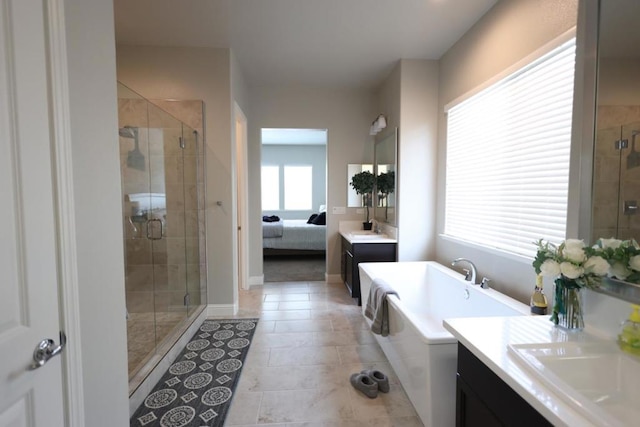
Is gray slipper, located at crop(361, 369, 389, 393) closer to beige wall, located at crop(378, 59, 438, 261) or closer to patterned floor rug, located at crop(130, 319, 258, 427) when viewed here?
patterned floor rug, located at crop(130, 319, 258, 427)

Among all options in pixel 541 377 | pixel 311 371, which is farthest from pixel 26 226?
pixel 311 371

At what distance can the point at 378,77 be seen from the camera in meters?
3.87

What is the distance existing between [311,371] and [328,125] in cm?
324

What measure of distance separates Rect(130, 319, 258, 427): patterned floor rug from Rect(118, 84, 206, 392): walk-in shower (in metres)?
0.23

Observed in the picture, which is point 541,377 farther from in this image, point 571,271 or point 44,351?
point 44,351

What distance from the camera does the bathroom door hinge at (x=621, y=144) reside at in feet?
3.87

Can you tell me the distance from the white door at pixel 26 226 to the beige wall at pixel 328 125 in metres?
3.34

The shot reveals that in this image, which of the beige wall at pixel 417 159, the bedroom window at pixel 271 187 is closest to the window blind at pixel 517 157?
the beige wall at pixel 417 159

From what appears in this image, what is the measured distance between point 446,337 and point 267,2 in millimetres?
2724

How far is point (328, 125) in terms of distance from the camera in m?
4.30

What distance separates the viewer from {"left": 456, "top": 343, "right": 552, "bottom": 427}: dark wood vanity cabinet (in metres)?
0.91

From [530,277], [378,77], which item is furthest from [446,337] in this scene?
[378,77]

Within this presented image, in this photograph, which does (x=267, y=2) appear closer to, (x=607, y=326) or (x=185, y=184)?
(x=185, y=184)

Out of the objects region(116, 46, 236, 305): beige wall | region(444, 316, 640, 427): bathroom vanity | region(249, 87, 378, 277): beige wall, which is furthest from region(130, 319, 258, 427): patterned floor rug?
region(249, 87, 378, 277): beige wall
